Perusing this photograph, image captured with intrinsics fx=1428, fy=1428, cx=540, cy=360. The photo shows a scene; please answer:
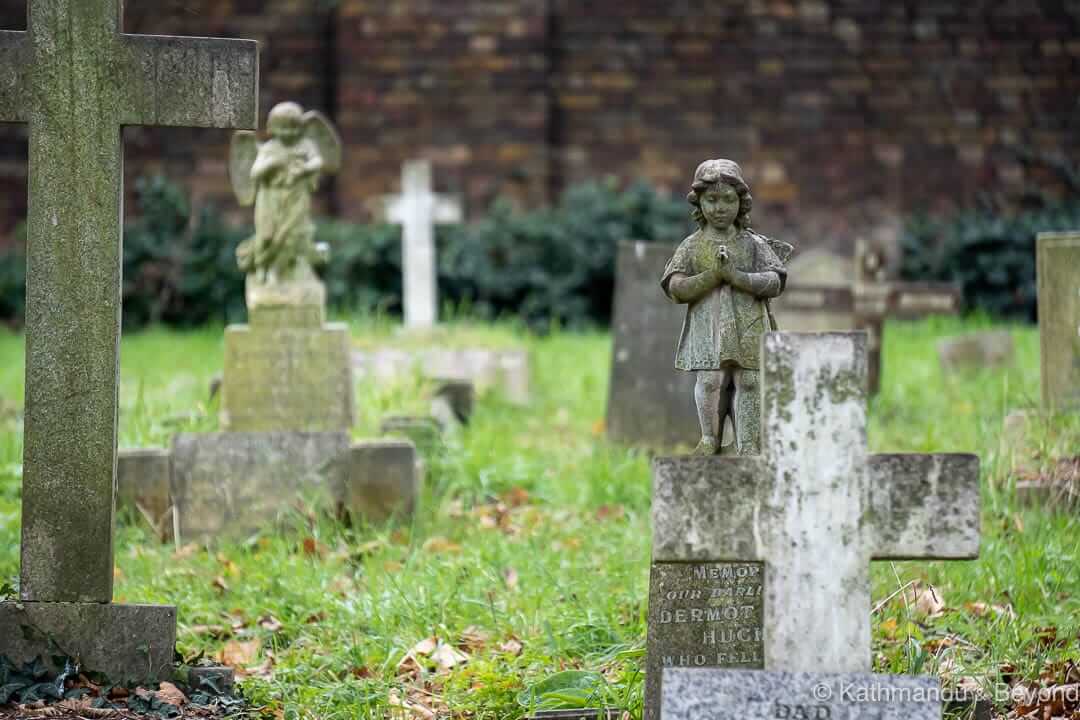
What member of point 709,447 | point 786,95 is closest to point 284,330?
point 709,447

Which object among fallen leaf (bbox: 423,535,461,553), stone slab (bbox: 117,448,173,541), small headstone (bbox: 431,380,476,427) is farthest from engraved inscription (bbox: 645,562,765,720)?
small headstone (bbox: 431,380,476,427)

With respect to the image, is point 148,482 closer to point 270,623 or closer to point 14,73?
point 270,623

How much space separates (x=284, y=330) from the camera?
8328 millimetres

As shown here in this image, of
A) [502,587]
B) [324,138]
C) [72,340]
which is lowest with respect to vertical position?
[502,587]

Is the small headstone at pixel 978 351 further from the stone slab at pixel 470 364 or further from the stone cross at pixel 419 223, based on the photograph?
the stone cross at pixel 419 223

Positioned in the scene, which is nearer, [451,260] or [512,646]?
[512,646]

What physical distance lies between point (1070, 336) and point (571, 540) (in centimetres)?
267

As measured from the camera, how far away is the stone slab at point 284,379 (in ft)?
27.2

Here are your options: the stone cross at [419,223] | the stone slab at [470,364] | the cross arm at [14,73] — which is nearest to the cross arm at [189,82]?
the cross arm at [14,73]

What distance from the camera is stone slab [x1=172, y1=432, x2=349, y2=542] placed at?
7125 millimetres

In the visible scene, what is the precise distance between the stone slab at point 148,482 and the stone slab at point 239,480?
A: 0.08 meters

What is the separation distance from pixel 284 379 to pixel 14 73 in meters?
3.89

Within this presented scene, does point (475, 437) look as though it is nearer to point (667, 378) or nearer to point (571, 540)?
point (667, 378)

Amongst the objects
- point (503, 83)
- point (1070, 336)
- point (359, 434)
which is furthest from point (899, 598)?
point (503, 83)
